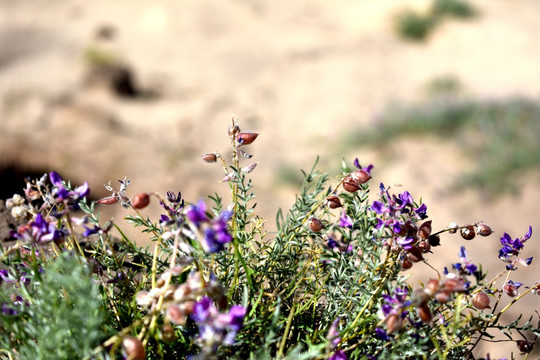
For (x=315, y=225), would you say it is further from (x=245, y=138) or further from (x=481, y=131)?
(x=481, y=131)

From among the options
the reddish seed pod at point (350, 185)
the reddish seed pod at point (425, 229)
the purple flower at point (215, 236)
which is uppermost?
the reddish seed pod at point (350, 185)

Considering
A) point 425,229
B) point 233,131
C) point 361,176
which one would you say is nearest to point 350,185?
point 361,176

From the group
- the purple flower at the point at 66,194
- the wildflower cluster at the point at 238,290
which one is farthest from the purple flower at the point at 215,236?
the purple flower at the point at 66,194

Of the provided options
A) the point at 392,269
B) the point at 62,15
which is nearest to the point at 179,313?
the point at 392,269

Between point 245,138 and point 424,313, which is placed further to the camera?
point 245,138

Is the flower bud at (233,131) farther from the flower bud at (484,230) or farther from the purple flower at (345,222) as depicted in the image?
the flower bud at (484,230)

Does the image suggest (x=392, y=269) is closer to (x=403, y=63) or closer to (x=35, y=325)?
(x=35, y=325)
